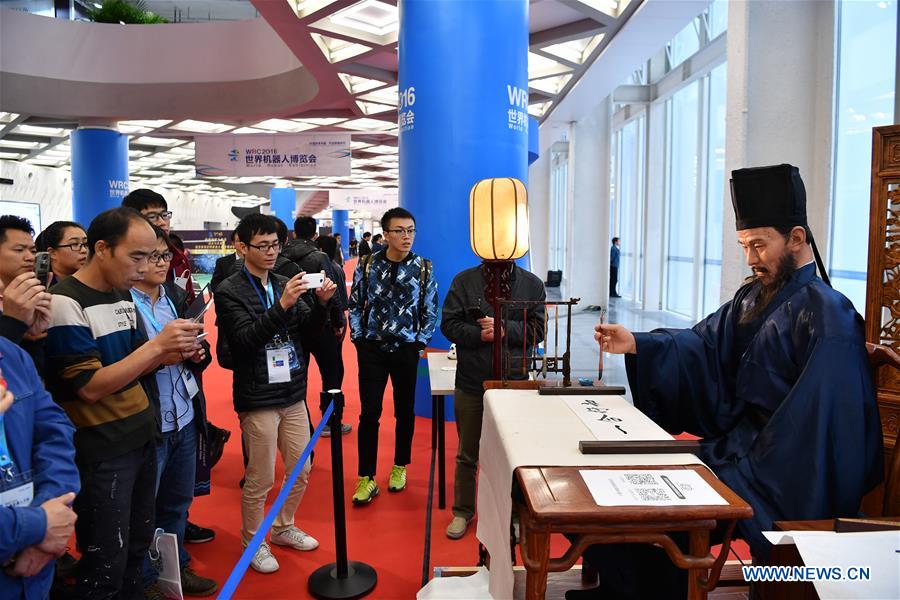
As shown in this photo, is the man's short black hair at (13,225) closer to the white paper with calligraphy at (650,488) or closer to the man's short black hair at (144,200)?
the man's short black hair at (144,200)

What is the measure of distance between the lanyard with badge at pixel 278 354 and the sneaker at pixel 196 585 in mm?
955

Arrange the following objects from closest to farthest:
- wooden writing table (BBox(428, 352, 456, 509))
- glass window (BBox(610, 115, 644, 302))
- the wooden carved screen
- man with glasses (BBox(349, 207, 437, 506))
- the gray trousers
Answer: the wooden carved screen < the gray trousers < wooden writing table (BBox(428, 352, 456, 509)) < man with glasses (BBox(349, 207, 437, 506)) < glass window (BBox(610, 115, 644, 302))

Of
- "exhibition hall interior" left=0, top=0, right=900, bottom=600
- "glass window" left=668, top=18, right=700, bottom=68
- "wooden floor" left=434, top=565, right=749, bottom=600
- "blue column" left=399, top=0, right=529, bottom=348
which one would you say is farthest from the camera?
"glass window" left=668, top=18, right=700, bottom=68

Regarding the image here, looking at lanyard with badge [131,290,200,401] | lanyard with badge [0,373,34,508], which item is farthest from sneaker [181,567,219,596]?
lanyard with badge [0,373,34,508]

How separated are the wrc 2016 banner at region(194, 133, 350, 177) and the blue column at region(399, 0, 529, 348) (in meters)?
7.41

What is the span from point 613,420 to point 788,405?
1.69ft

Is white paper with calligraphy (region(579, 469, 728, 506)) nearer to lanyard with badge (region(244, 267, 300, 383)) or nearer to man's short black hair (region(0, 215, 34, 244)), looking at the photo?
lanyard with badge (region(244, 267, 300, 383))

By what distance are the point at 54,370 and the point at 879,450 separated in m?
2.60

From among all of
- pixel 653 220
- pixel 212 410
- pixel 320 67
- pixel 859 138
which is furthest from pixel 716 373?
pixel 653 220

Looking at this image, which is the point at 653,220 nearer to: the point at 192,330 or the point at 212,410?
the point at 212,410

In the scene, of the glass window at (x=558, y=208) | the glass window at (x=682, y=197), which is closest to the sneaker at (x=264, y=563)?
the glass window at (x=682, y=197)

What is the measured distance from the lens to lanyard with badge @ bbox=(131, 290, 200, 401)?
2330mm

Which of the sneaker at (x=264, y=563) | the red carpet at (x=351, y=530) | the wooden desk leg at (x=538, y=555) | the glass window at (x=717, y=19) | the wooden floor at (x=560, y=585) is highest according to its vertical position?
the glass window at (x=717, y=19)

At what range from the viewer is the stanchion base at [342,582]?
107 inches
